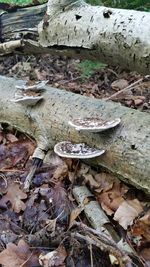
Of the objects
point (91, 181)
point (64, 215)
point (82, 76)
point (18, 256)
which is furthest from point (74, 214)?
point (82, 76)

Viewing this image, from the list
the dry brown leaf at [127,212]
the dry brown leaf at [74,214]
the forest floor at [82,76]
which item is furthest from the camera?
the forest floor at [82,76]

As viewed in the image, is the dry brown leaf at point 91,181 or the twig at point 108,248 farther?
the dry brown leaf at point 91,181

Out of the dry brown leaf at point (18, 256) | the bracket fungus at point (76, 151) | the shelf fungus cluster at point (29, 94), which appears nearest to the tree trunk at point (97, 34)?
the shelf fungus cluster at point (29, 94)

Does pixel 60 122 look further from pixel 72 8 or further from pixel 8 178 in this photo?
pixel 72 8

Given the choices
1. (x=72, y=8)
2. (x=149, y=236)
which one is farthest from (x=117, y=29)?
(x=149, y=236)

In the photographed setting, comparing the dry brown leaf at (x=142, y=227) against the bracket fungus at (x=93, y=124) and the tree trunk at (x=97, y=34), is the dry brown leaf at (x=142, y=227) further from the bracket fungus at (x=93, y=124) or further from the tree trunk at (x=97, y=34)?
the tree trunk at (x=97, y=34)

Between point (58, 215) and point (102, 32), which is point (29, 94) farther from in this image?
point (58, 215)

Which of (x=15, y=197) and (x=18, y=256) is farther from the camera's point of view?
(x=15, y=197)

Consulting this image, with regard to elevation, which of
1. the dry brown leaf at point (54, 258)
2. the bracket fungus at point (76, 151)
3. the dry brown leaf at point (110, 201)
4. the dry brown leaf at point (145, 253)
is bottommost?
the dry brown leaf at point (54, 258)
